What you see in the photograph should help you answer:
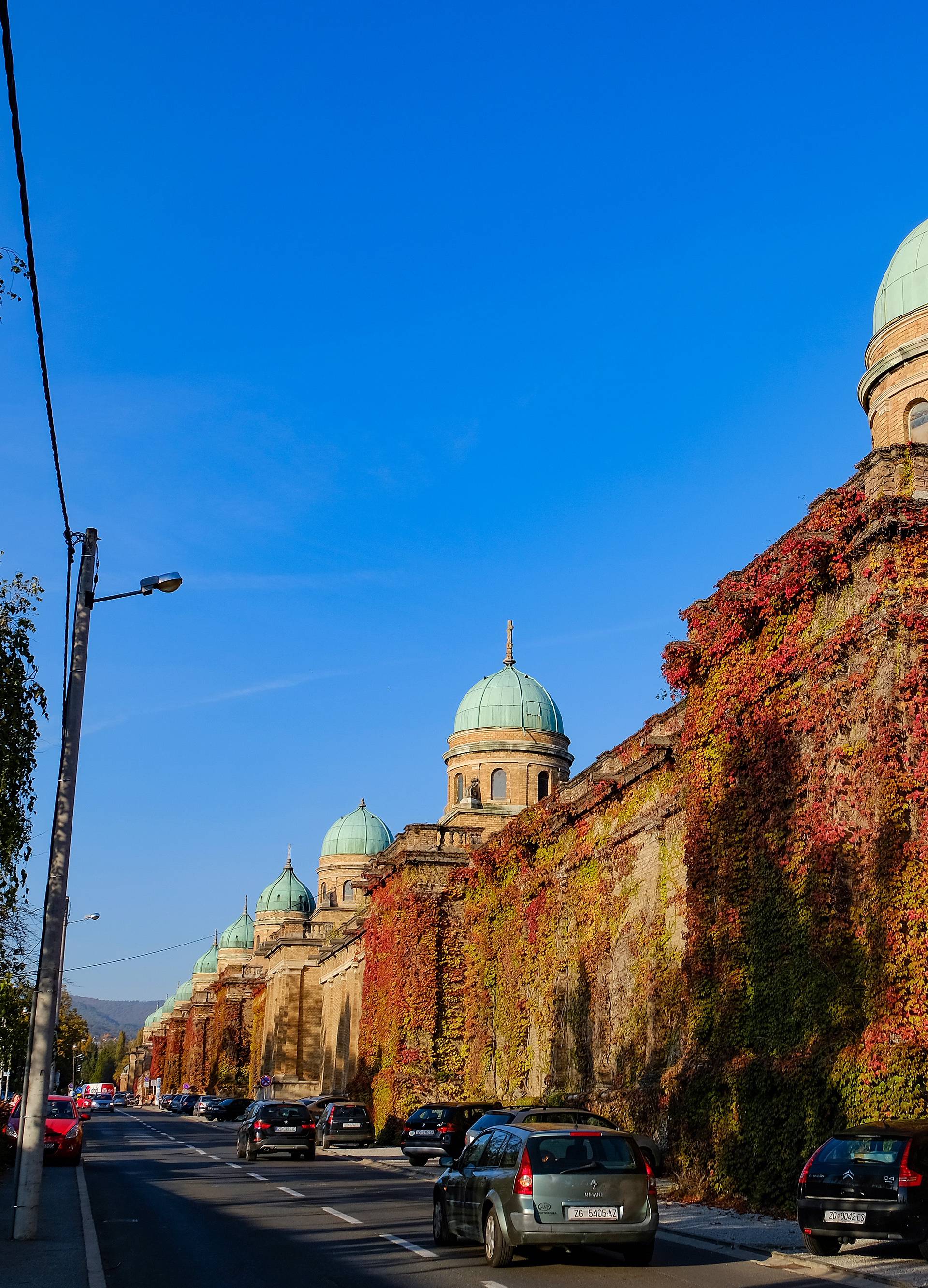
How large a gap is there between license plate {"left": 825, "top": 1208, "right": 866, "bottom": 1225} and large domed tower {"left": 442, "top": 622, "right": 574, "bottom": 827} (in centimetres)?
4211

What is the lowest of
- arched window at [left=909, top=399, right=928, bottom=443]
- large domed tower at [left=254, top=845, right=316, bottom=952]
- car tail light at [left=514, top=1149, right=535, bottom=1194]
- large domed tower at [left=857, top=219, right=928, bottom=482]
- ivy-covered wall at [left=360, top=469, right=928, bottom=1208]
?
car tail light at [left=514, top=1149, right=535, bottom=1194]

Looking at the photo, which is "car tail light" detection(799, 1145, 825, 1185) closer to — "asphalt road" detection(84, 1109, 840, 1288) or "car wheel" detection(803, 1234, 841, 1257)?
"car wheel" detection(803, 1234, 841, 1257)

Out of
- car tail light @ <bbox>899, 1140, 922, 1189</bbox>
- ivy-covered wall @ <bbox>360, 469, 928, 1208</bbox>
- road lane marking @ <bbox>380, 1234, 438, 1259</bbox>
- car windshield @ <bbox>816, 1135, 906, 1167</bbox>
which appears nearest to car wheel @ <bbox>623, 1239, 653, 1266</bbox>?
road lane marking @ <bbox>380, 1234, 438, 1259</bbox>

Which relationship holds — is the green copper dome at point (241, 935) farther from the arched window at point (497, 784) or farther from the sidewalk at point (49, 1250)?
the sidewalk at point (49, 1250)

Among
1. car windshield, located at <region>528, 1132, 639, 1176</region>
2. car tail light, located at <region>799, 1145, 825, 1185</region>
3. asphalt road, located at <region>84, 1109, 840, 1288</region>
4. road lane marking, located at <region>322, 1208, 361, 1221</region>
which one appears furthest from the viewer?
road lane marking, located at <region>322, 1208, 361, 1221</region>

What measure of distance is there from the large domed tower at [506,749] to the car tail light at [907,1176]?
4252 cm

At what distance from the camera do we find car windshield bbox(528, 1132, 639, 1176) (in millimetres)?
12656

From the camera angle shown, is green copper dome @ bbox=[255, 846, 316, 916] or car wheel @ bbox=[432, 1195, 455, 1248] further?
green copper dome @ bbox=[255, 846, 316, 916]

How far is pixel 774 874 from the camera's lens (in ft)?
65.9

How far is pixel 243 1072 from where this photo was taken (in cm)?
10481

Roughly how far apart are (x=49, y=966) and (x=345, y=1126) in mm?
25379

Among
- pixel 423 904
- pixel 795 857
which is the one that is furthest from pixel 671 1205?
pixel 423 904

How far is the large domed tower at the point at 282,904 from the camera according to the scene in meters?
100

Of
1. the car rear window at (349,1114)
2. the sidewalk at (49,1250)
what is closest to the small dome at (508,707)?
the car rear window at (349,1114)
